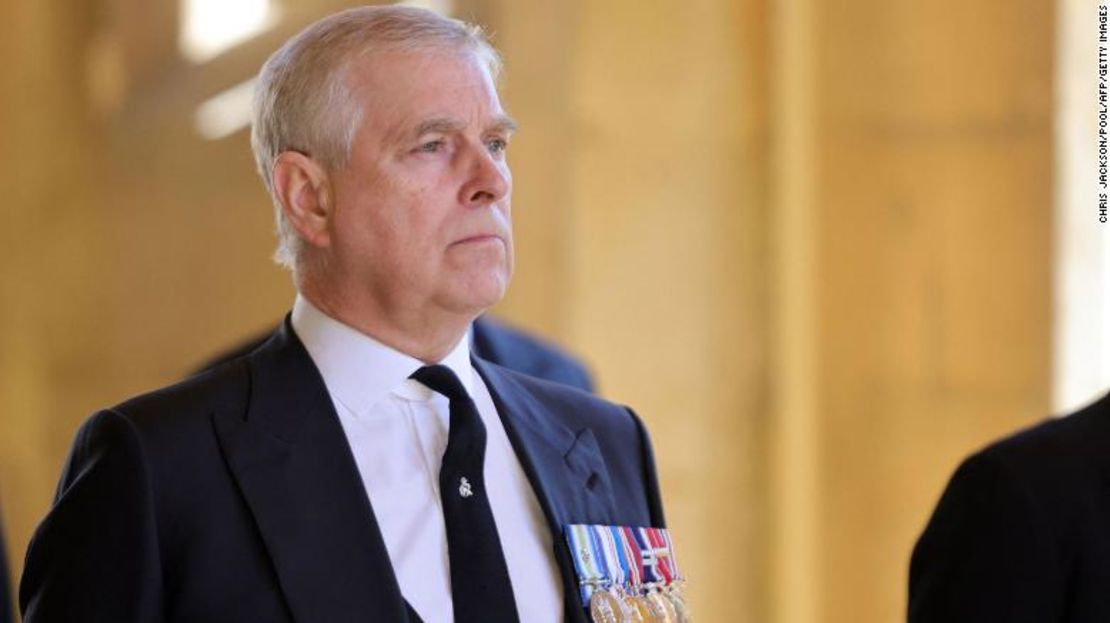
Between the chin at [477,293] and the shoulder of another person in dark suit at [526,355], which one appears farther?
the shoulder of another person in dark suit at [526,355]

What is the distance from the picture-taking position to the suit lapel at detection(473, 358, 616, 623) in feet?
10.9

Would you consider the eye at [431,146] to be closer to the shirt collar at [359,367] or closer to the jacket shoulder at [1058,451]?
the shirt collar at [359,367]

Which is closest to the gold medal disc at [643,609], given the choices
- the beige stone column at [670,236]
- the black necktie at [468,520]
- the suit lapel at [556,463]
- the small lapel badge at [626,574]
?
the small lapel badge at [626,574]

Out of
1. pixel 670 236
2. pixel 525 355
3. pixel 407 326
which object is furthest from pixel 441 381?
pixel 670 236

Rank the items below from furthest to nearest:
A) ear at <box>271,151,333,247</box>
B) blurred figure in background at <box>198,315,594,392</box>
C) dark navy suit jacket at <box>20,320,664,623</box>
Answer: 1. blurred figure in background at <box>198,315,594,392</box>
2. ear at <box>271,151,333,247</box>
3. dark navy suit jacket at <box>20,320,664,623</box>

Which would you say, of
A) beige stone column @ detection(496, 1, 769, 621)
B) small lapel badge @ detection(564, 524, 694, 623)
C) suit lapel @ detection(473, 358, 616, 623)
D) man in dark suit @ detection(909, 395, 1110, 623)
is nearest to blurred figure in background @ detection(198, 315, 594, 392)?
beige stone column @ detection(496, 1, 769, 621)

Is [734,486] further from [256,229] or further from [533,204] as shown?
[256,229]

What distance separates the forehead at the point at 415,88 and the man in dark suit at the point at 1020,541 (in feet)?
3.03

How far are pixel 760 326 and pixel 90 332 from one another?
2.12m

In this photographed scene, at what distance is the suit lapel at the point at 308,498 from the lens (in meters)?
3.08

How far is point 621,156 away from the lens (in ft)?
22.6

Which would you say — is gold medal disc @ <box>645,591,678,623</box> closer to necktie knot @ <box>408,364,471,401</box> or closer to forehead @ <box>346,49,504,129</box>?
necktie knot @ <box>408,364,471,401</box>

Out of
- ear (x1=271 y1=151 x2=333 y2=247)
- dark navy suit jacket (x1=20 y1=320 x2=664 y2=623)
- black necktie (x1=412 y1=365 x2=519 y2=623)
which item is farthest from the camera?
ear (x1=271 y1=151 x2=333 y2=247)

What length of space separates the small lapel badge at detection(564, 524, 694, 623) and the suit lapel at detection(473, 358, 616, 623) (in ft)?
0.08
